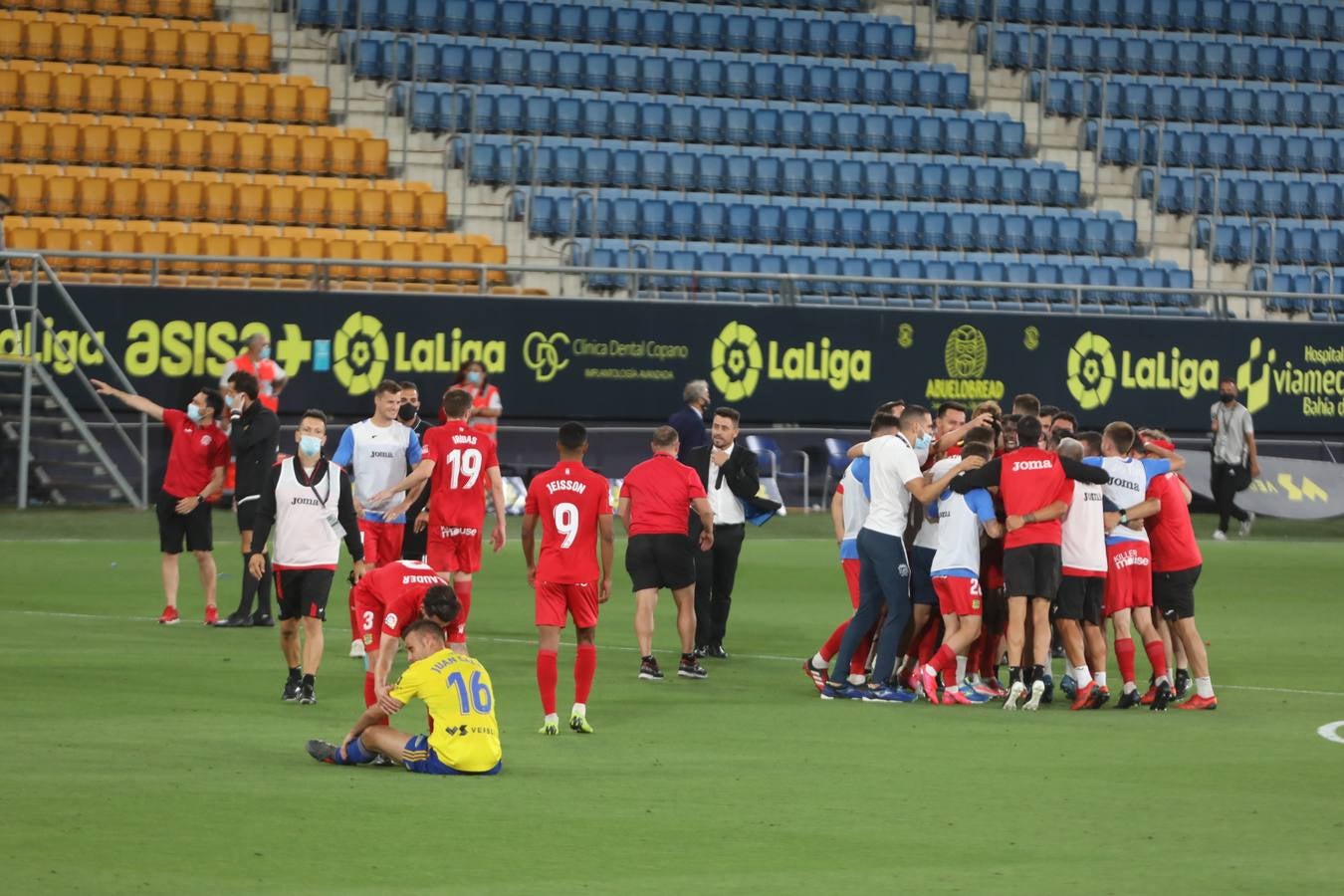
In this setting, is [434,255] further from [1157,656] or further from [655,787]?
[655,787]

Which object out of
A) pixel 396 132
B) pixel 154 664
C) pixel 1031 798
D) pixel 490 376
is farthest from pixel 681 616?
pixel 396 132

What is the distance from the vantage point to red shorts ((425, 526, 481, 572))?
575 inches

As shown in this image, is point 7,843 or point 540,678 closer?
point 7,843

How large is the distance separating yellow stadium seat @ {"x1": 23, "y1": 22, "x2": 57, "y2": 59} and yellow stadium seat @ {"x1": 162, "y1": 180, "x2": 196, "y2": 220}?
12.2ft

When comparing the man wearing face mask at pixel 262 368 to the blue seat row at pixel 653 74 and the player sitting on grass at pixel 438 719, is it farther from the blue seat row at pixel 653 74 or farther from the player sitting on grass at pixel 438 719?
the player sitting on grass at pixel 438 719

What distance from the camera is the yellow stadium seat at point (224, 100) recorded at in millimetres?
30328

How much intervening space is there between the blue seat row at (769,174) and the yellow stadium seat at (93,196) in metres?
5.76

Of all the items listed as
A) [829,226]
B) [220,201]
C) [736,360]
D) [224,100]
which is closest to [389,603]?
[736,360]

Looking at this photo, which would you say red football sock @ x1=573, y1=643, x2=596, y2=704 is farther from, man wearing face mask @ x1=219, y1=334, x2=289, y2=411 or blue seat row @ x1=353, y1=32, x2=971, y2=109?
blue seat row @ x1=353, y1=32, x2=971, y2=109

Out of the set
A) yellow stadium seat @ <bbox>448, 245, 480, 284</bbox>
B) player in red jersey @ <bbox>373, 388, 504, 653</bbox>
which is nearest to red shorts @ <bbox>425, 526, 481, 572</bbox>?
player in red jersey @ <bbox>373, 388, 504, 653</bbox>

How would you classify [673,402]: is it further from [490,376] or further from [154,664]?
[154,664]

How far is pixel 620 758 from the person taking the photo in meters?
10.8

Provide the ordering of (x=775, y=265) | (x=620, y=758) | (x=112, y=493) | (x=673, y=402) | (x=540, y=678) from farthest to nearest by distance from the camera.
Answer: (x=775, y=265) → (x=673, y=402) → (x=112, y=493) → (x=540, y=678) → (x=620, y=758)

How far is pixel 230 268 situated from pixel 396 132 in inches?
220
